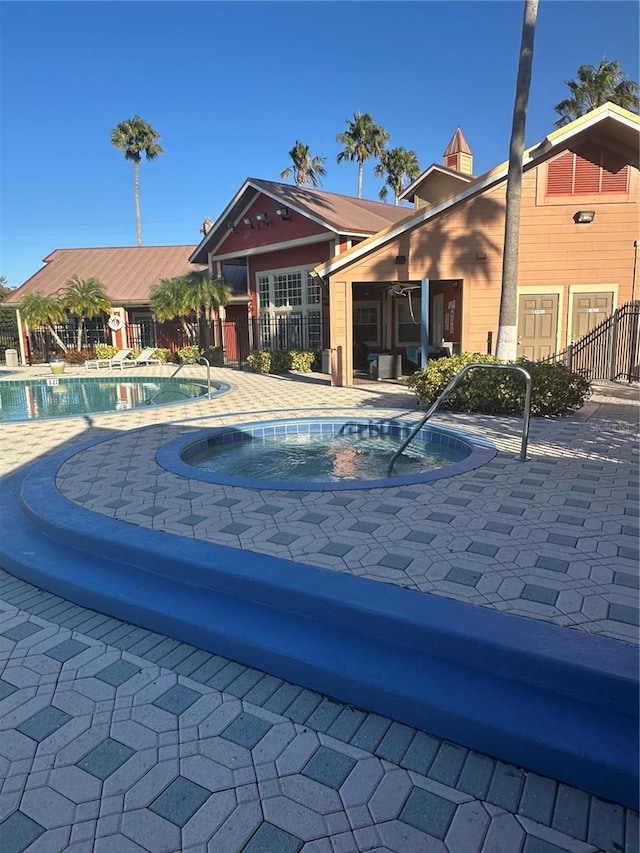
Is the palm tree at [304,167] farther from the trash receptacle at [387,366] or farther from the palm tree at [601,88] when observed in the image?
the trash receptacle at [387,366]

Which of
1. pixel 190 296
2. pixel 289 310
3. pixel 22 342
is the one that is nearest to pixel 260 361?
pixel 289 310

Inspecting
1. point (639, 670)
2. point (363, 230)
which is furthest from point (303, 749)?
point (363, 230)

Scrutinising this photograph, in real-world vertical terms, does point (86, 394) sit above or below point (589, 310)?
below

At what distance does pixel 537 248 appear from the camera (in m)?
13.0

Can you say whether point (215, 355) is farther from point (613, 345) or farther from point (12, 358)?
point (613, 345)

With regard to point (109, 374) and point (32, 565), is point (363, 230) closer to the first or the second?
point (109, 374)

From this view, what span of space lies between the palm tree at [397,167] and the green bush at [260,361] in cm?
2585

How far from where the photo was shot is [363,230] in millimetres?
16844

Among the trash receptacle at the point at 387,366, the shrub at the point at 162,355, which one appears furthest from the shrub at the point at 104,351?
the trash receptacle at the point at 387,366

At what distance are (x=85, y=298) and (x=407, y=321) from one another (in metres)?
13.5

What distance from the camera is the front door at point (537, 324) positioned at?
13.3 metres

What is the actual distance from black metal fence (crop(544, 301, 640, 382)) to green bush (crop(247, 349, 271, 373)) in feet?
A: 28.0

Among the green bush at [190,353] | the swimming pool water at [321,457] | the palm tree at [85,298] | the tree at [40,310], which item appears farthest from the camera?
the palm tree at [85,298]

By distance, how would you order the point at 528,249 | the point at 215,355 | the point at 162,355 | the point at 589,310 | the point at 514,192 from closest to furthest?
the point at 514,192
the point at 528,249
the point at 589,310
the point at 215,355
the point at 162,355
